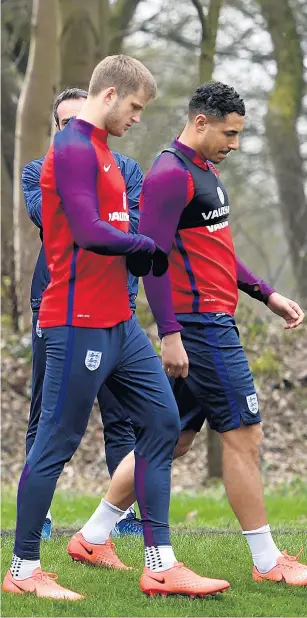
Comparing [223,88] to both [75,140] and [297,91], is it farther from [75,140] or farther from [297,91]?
[297,91]

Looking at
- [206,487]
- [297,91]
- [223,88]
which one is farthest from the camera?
[297,91]

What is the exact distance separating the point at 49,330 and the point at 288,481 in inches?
274

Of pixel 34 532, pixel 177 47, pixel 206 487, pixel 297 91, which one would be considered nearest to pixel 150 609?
pixel 34 532

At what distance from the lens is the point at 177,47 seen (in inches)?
717

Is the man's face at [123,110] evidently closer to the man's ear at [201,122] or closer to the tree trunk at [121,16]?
the man's ear at [201,122]

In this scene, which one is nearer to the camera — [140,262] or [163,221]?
[140,262]

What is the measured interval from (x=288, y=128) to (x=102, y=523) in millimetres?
12748

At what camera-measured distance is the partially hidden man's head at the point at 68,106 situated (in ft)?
19.2

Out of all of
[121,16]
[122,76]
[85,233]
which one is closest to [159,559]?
[85,233]

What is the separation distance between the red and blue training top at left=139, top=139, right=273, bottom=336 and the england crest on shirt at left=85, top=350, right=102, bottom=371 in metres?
0.43

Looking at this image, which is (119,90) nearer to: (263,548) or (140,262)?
(140,262)

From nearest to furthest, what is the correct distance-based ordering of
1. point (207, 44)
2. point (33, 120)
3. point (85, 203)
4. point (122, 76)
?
point (85, 203) → point (122, 76) → point (207, 44) → point (33, 120)

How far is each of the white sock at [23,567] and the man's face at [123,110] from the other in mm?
1833

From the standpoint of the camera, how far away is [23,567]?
4.68 meters
